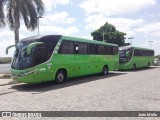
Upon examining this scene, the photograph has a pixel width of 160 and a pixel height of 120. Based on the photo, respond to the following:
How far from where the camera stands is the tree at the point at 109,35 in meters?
62.5

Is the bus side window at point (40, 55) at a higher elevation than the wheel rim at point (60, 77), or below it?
higher

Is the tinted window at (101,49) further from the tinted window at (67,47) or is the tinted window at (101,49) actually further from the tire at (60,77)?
the tire at (60,77)

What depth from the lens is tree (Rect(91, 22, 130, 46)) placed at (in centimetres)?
6250

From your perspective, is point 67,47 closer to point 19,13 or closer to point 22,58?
point 22,58

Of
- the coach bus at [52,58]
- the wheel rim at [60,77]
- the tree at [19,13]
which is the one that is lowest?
the wheel rim at [60,77]

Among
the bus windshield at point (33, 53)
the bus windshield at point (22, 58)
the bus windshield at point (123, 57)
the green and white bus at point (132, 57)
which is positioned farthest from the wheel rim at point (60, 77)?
the bus windshield at point (123, 57)

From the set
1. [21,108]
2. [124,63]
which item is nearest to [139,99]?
[21,108]

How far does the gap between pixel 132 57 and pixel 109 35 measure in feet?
110

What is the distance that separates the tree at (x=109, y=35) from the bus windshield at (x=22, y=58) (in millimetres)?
47998

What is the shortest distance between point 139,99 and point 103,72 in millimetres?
12349

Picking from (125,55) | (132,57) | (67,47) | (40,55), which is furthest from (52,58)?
(132,57)

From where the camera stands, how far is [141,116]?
7383 mm

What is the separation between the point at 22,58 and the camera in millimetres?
14094

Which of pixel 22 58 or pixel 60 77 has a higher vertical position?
pixel 22 58
